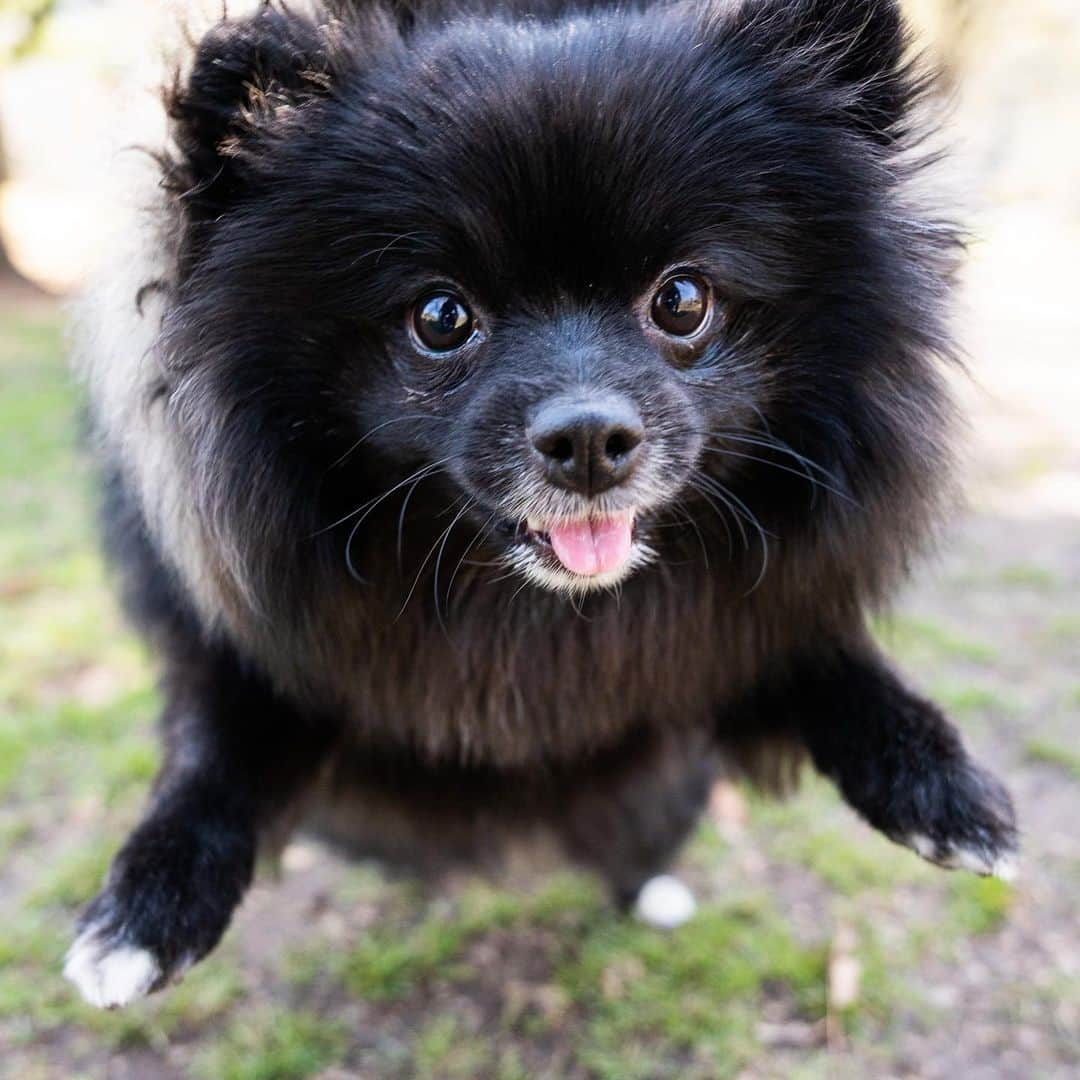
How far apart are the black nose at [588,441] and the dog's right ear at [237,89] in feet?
2.05

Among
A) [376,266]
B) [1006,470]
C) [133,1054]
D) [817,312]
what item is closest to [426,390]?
Answer: [376,266]

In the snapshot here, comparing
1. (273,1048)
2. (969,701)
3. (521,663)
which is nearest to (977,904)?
(969,701)

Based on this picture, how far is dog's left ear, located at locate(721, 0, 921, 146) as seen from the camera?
5.27 ft

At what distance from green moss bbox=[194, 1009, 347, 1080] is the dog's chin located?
132 cm

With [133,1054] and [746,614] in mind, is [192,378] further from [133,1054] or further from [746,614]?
[133,1054]

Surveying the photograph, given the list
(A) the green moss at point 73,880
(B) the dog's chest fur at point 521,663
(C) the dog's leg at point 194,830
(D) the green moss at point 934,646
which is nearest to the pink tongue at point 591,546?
(B) the dog's chest fur at point 521,663

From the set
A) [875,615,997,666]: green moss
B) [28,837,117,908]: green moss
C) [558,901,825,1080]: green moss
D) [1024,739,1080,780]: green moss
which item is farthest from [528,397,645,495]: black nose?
[875,615,997,666]: green moss

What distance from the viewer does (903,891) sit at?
8.95ft

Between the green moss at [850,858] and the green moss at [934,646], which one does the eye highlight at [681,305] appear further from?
the green moss at [934,646]

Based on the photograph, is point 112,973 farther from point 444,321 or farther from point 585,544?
point 444,321

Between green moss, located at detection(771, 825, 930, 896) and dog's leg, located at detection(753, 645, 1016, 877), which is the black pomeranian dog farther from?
green moss, located at detection(771, 825, 930, 896)

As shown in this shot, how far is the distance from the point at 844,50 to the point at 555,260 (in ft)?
1.88

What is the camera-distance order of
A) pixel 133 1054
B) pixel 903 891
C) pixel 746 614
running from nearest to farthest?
pixel 746 614
pixel 133 1054
pixel 903 891

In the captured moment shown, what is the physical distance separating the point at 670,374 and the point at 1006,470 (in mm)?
4483
